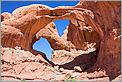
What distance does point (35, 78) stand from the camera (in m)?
19.3

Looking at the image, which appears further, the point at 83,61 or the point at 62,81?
the point at 83,61

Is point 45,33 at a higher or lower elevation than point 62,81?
higher

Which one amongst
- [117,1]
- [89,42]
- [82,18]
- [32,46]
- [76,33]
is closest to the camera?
[117,1]

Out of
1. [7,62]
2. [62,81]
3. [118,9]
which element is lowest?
[62,81]

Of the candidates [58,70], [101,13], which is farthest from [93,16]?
[58,70]

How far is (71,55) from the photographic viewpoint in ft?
93.9

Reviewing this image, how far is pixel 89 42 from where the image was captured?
30.7m

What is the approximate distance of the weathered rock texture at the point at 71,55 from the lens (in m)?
19.1

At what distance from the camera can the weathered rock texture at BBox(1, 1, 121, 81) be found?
1911cm

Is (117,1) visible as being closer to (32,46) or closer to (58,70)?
(58,70)

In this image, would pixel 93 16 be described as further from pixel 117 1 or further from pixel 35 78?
pixel 35 78

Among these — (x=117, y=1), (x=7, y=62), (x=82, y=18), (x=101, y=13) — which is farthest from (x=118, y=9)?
(x=7, y=62)

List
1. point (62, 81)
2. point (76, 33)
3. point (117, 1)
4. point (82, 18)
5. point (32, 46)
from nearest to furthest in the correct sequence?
1. point (62, 81)
2. point (117, 1)
3. point (82, 18)
4. point (32, 46)
5. point (76, 33)

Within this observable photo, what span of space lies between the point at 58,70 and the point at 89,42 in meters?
9.44
